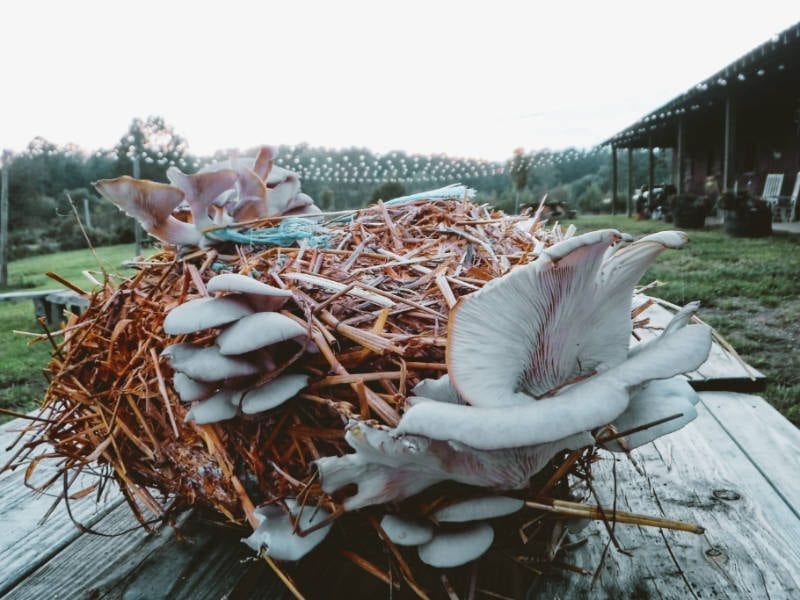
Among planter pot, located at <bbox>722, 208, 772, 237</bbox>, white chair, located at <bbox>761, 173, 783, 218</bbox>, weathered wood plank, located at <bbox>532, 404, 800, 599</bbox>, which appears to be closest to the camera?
weathered wood plank, located at <bbox>532, 404, 800, 599</bbox>

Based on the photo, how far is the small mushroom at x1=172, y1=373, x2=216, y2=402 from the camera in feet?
1.92

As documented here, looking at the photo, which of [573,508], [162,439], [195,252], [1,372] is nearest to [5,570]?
[162,439]

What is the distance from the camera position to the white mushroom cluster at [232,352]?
1.78ft

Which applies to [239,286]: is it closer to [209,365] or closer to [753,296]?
[209,365]

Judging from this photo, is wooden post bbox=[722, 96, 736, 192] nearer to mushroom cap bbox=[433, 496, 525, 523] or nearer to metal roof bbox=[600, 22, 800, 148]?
metal roof bbox=[600, 22, 800, 148]

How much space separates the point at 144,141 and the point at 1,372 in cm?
1641

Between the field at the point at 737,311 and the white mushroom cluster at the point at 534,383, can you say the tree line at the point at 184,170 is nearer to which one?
the field at the point at 737,311

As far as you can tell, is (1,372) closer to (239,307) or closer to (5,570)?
(5,570)

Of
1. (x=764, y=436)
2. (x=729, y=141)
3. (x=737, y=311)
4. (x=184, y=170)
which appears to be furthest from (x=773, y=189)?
(x=184, y=170)

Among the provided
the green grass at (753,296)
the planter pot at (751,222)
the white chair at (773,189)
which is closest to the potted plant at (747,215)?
the planter pot at (751,222)

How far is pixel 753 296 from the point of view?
15.1ft

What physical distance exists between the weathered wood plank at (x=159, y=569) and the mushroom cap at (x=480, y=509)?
0.31 m

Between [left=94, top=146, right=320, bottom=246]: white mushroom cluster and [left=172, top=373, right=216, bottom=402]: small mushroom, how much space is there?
0.30 m

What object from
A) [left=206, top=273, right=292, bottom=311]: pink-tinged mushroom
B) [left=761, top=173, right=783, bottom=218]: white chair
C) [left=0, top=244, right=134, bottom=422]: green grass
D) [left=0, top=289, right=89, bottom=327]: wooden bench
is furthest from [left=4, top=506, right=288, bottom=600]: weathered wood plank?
[left=761, top=173, right=783, bottom=218]: white chair
